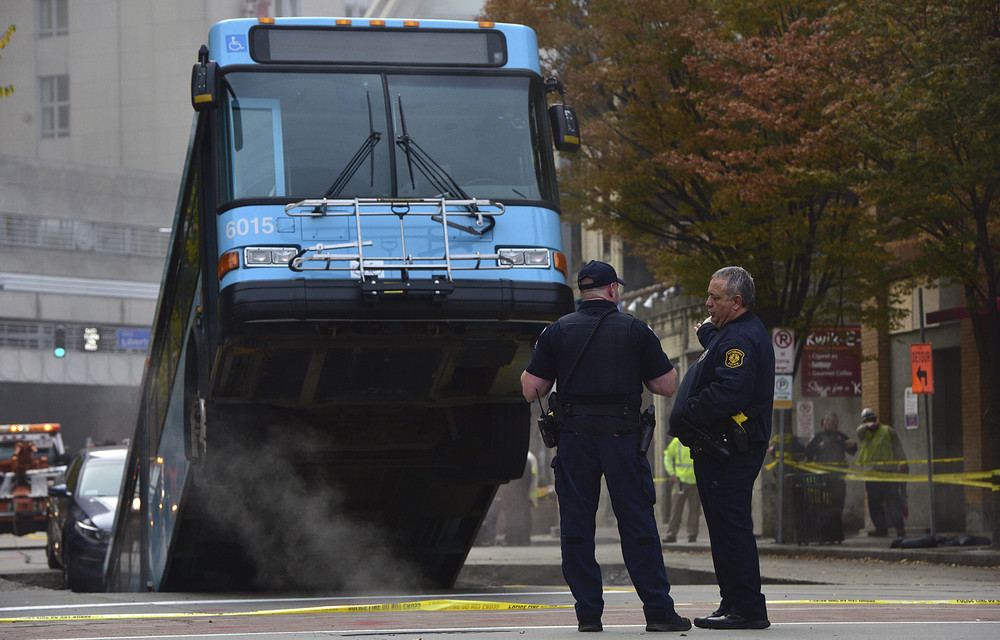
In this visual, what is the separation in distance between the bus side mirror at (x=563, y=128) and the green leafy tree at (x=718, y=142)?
7.96m

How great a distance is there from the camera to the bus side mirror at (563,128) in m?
11.6

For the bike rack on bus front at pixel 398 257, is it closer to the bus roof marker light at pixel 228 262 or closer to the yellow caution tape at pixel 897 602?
the bus roof marker light at pixel 228 262

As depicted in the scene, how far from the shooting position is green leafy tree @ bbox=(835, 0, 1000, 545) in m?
17.3

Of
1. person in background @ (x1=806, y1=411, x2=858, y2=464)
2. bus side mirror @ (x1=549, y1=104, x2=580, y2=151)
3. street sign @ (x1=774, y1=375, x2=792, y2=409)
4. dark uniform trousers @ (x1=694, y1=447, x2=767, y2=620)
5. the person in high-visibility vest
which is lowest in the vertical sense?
the person in high-visibility vest

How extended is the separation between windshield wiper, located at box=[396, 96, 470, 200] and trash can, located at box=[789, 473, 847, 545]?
11.2 m

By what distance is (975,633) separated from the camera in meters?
7.36

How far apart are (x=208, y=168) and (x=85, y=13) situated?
69202mm

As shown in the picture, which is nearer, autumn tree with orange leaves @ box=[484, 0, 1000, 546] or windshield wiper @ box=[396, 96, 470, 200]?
windshield wiper @ box=[396, 96, 470, 200]

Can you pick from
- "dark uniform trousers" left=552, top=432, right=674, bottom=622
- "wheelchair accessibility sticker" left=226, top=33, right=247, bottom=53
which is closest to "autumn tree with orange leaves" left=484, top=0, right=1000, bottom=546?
"wheelchair accessibility sticker" left=226, top=33, right=247, bottom=53

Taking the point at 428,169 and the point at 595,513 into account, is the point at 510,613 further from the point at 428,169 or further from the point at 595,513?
the point at 428,169

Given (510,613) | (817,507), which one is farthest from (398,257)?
(817,507)

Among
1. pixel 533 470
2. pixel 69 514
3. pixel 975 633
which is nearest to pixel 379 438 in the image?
pixel 975 633

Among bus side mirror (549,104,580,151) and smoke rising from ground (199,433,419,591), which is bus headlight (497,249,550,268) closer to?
bus side mirror (549,104,580,151)

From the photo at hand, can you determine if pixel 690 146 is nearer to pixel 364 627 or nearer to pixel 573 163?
pixel 573 163
